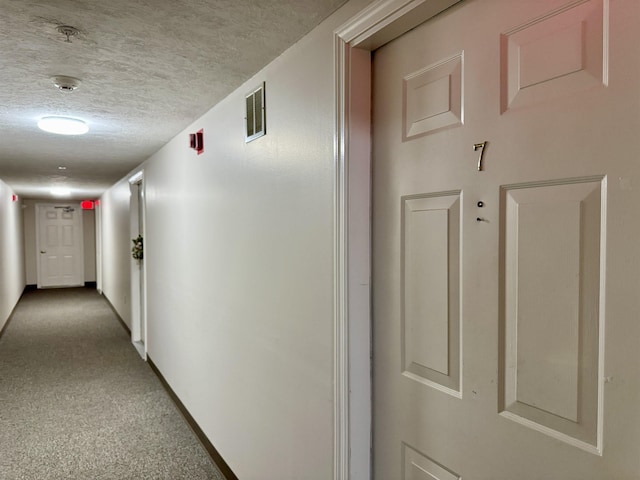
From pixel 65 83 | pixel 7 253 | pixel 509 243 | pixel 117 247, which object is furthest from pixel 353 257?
pixel 7 253

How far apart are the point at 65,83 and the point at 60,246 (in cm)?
1014

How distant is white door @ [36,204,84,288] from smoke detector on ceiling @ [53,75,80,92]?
986 cm

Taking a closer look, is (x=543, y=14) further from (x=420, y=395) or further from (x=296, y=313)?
(x=296, y=313)

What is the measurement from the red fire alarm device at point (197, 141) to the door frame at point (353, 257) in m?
1.55

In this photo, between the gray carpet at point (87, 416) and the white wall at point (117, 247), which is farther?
the white wall at point (117, 247)

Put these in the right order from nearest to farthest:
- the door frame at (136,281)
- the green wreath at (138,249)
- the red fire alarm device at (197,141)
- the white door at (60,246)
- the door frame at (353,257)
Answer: the door frame at (353,257)
the red fire alarm device at (197,141)
the green wreath at (138,249)
the door frame at (136,281)
the white door at (60,246)

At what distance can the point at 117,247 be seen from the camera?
22.4ft

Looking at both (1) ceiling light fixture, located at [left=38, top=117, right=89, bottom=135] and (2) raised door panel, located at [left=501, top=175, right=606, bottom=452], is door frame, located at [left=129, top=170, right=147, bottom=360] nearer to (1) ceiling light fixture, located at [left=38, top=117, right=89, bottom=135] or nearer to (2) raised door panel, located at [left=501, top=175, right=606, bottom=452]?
(1) ceiling light fixture, located at [left=38, top=117, right=89, bottom=135]

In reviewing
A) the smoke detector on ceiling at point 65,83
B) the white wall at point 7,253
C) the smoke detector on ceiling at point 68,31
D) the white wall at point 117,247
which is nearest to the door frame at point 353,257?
the smoke detector on ceiling at point 68,31

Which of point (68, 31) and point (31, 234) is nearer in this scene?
point (68, 31)

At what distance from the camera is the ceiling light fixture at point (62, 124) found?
102 inches

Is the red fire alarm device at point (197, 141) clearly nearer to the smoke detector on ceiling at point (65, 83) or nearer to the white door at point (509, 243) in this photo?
the smoke detector on ceiling at point (65, 83)

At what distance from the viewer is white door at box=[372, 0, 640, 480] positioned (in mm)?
782

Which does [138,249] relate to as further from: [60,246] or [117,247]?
[60,246]
